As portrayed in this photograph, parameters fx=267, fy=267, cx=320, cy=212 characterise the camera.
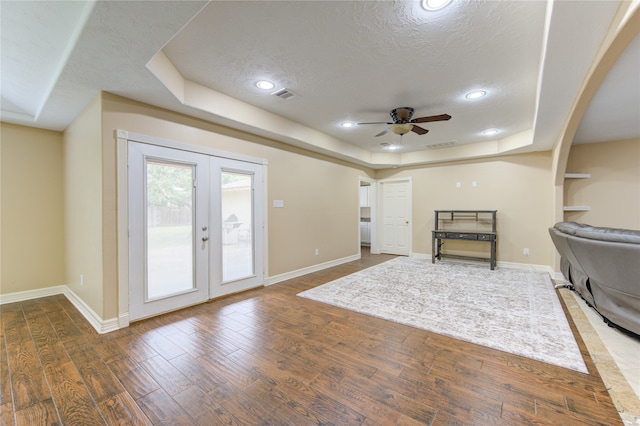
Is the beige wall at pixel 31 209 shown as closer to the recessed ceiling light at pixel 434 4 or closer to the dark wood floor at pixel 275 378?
the dark wood floor at pixel 275 378

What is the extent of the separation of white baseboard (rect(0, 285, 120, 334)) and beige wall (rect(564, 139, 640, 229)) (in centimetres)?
747

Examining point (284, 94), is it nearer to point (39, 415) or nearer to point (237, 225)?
point (237, 225)

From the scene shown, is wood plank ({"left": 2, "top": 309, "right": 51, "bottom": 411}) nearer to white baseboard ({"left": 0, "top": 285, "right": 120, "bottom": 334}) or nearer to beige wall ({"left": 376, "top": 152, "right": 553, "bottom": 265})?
white baseboard ({"left": 0, "top": 285, "right": 120, "bottom": 334})

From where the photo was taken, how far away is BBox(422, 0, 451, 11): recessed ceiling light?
5.95 ft

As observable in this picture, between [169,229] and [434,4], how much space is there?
11.0 ft

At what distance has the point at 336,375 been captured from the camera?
198 centimetres

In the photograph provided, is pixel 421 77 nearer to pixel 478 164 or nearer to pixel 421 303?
pixel 421 303

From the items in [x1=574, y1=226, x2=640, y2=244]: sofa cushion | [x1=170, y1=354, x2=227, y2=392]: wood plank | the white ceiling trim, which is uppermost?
the white ceiling trim

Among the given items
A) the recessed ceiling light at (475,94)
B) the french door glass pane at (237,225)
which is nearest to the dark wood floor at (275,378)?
the french door glass pane at (237,225)

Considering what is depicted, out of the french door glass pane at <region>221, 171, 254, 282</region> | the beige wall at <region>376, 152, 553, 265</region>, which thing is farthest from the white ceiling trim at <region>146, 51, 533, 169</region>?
the french door glass pane at <region>221, 171, 254, 282</region>

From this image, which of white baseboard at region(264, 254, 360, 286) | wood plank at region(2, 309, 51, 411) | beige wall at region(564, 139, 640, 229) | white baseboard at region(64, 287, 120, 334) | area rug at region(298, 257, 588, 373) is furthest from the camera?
beige wall at region(564, 139, 640, 229)

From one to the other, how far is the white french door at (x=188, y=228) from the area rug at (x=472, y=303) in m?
1.25

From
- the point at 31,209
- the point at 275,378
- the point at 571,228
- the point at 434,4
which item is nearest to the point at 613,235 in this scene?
the point at 571,228

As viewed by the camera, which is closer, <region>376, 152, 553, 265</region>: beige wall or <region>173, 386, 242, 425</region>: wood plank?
<region>173, 386, 242, 425</region>: wood plank
